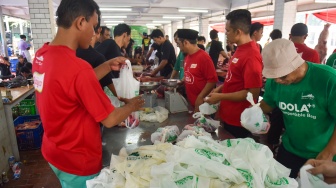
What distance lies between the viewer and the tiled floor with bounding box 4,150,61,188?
308cm

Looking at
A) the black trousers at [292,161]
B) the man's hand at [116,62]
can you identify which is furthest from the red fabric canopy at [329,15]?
the man's hand at [116,62]

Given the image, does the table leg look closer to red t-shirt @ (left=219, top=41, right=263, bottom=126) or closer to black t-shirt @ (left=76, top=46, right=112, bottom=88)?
black t-shirt @ (left=76, top=46, right=112, bottom=88)

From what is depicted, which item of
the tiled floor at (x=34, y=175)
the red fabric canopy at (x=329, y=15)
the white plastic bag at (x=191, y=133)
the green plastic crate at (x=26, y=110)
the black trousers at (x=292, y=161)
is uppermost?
the red fabric canopy at (x=329, y=15)

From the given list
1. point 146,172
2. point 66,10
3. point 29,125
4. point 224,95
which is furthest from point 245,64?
point 29,125

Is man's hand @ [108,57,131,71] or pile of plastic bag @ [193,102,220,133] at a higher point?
man's hand @ [108,57,131,71]

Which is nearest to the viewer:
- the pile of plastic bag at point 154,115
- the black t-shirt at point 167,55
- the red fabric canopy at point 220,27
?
the pile of plastic bag at point 154,115

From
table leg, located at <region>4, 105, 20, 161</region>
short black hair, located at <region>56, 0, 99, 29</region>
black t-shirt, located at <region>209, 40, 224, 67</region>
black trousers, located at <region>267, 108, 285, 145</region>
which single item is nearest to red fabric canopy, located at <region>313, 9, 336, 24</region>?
black t-shirt, located at <region>209, 40, 224, 67</region>

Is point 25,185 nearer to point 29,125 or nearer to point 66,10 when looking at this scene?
point 29,125

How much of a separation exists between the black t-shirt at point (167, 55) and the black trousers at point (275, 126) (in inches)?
103

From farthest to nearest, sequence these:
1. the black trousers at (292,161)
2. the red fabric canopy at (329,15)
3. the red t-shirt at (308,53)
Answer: the red fabric canopy at (329,15), the red t-shirt at (308,53), the black trousers at (292,161)

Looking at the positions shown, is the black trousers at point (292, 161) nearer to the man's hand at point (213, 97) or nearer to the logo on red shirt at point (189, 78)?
the man's hand at point (213, 97)

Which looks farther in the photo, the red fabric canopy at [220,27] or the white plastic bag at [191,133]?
the red fabric canopy at [220,27]

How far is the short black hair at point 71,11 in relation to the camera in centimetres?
127

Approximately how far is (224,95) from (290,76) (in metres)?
0.74
